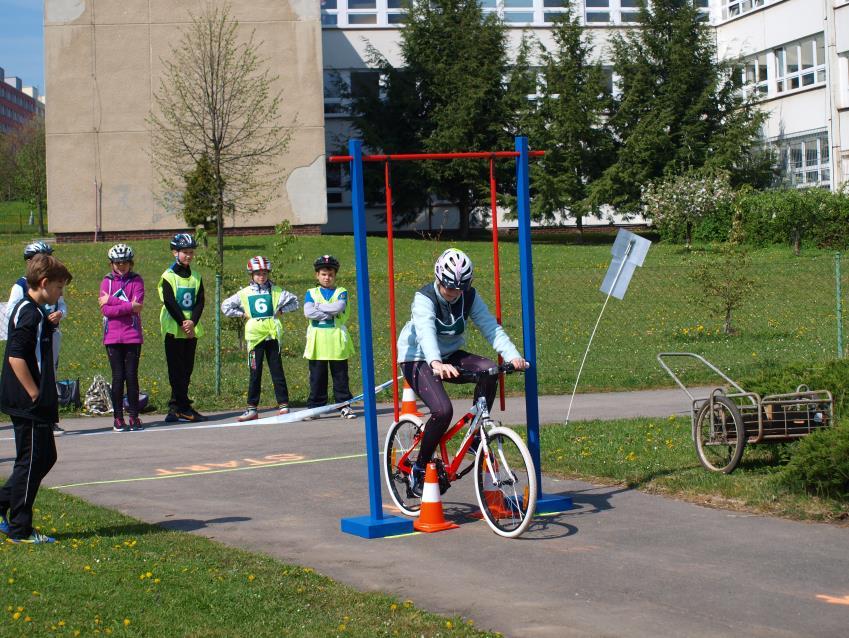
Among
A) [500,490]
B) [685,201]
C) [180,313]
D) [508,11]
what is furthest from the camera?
[508,11]

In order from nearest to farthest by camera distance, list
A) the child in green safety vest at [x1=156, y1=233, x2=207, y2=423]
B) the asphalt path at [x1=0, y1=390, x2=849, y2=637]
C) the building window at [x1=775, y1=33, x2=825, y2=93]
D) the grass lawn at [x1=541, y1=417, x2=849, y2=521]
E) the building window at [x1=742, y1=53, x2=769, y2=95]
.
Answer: the asphalt path at [x1=0, y1=390, x2=849, y2=637], the grass lawn at [x1=541, y1=417, x2=849, y2=521], the child in green safety vest at [x1=156, y1=233, x2=207, y2=423], the building window at [x1=775, y1=33, x2=825, y2=93], the building window at [x1=742, y1=53, x2=769, y2=95]

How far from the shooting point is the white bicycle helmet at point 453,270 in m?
7.57

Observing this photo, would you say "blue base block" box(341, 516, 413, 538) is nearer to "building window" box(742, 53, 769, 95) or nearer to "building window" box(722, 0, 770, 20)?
"building window" box(742, 53, 769, 95)

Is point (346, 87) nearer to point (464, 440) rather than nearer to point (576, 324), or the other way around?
point (576, 324)

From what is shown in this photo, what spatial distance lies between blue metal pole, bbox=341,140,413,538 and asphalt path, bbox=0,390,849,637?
4.5 inches

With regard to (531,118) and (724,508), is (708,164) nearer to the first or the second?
(531,118)

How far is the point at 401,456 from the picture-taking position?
8.45 meters

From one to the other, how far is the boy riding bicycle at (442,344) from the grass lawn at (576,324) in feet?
25.7

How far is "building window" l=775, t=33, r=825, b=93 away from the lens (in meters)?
45.2

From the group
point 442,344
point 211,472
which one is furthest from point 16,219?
point 442,344

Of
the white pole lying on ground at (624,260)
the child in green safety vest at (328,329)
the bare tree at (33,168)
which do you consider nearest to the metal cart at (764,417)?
the white pole lying on ground at (624,260)

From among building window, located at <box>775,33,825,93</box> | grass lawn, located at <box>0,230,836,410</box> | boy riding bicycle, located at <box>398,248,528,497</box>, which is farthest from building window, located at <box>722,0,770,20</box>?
boy riding bicycle, located at <box>398,248,528,497</box>

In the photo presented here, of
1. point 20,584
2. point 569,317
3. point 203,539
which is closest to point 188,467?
point 203,539

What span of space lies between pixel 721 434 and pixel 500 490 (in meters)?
2.25
